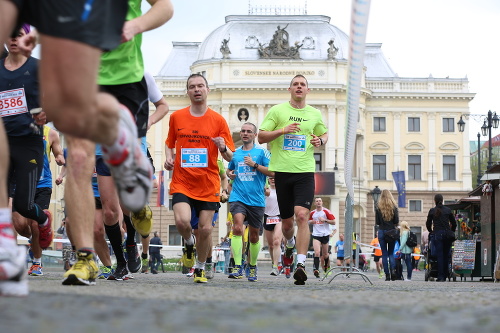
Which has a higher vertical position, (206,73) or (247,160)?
(206,73)

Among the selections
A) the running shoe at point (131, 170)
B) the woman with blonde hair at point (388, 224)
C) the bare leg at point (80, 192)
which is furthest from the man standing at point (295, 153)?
the woman with blonde hair at point (388, 224)

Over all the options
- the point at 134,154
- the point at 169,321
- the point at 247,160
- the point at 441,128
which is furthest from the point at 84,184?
the point at 441,128

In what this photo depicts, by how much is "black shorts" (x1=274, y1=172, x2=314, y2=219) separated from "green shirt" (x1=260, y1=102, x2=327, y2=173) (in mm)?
69

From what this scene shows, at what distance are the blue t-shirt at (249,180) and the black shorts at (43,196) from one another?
Result: 276 centimetres

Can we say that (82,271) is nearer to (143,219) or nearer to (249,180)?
(143,219)

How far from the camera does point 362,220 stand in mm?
81375

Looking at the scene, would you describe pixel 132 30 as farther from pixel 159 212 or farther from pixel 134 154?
pixel 159 212

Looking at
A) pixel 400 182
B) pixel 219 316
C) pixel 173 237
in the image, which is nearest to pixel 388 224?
pixel 219 316

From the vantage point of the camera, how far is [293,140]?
1126 centimetres

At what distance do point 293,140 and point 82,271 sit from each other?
5332mm

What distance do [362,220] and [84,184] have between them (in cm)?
7550

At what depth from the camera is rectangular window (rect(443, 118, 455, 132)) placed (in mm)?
83938

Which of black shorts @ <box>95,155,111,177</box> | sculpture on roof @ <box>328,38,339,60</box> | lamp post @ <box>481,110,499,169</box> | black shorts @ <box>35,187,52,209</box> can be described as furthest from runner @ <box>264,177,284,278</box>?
sculpture on roof @ <box>328,38,339,60</box>

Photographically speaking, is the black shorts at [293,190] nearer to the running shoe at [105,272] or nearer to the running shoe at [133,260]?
the running shoe at [133,260]
